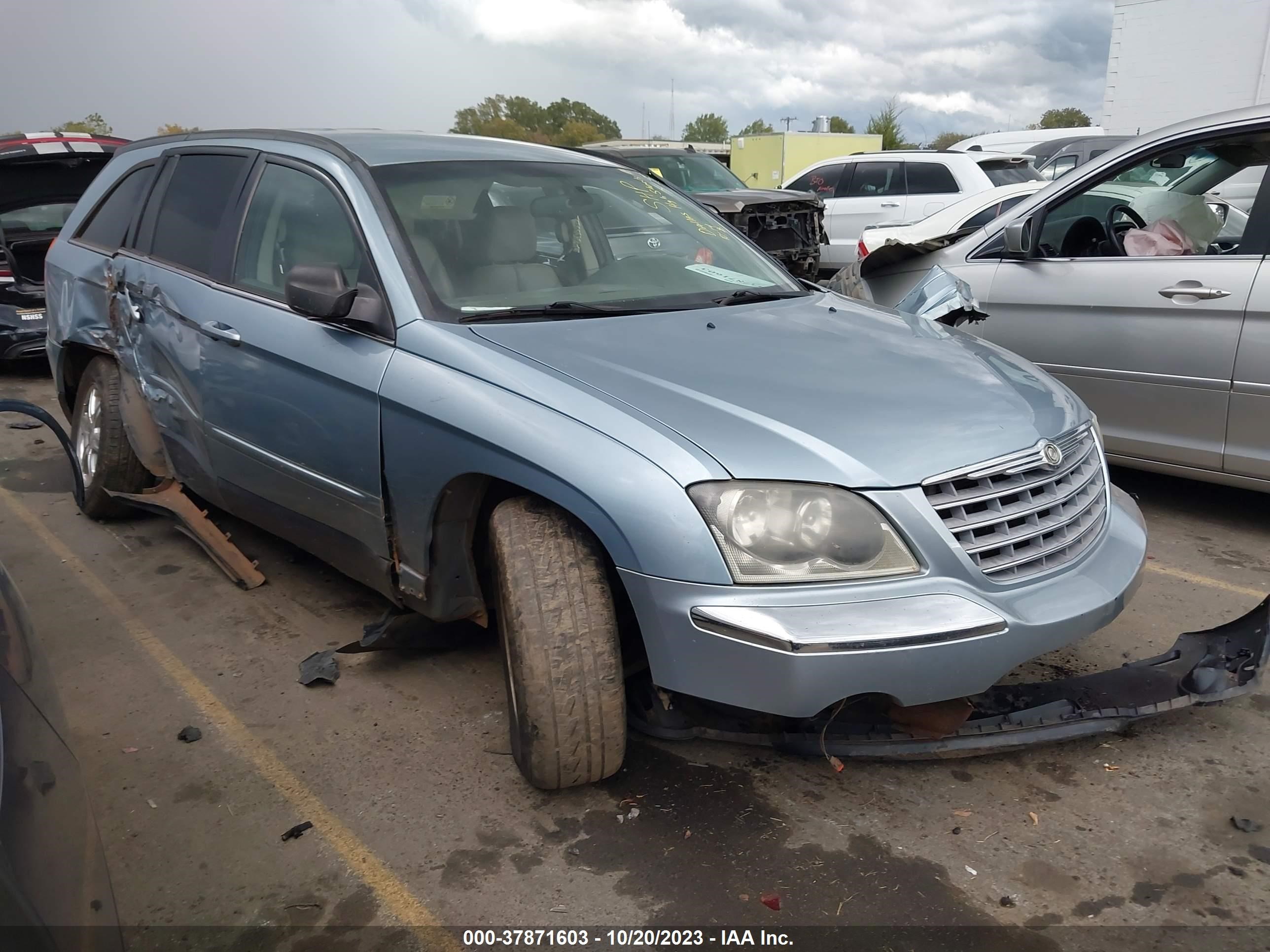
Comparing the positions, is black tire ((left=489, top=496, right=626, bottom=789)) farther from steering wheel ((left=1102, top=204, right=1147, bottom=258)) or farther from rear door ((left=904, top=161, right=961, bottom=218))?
rear door ((left=904, top=161, right=961, bottom=218))

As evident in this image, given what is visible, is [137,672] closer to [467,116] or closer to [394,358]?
[394,358]

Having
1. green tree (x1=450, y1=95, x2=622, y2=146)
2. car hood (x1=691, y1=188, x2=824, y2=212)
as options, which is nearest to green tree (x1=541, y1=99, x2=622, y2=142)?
green tree (x1=450, y1=95, x2=622, y2=146)

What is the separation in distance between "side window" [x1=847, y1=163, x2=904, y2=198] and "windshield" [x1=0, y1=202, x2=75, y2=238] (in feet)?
27.8

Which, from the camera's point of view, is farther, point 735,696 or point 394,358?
point 394,358

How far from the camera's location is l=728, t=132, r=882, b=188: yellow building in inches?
898

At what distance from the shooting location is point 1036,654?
7.71 feet

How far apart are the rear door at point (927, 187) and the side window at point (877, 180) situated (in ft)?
0.45

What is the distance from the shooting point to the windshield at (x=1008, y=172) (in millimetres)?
11344

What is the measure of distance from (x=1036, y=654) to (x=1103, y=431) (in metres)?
2.57

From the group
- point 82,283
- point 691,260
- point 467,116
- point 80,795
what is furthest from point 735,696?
point 467,116

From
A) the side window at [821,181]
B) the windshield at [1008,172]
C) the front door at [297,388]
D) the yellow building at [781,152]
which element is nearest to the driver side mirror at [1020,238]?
the front door at [297,388]

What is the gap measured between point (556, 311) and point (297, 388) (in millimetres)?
857

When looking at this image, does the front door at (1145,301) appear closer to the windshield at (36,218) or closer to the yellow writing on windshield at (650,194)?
the yellow writing on windshield at (650,194)

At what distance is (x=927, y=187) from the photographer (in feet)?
38.0
